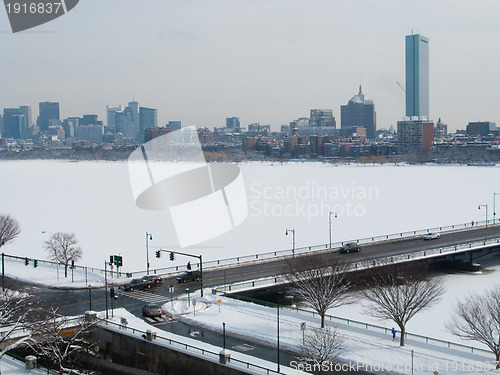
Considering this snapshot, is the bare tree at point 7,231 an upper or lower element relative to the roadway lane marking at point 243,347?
upper

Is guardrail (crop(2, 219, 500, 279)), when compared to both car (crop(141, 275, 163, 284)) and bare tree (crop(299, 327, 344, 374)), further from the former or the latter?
bare tree (crop(299, 327, 344, 374))

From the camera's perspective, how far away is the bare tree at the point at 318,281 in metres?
26.4

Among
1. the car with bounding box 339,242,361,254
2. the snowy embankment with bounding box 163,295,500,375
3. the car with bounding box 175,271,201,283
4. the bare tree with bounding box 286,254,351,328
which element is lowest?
the snowy embankment with bounding box 163,295,500,375

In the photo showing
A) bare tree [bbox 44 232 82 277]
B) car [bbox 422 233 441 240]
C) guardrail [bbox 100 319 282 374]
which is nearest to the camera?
guardrail [bbox 100 319 282 374]

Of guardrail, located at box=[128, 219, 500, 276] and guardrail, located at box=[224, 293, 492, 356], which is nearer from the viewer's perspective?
guardrail, located at box=[224, 293, 492, 356]

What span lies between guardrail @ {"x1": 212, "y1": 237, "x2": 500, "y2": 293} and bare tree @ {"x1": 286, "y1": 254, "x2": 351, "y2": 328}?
3.71 feet

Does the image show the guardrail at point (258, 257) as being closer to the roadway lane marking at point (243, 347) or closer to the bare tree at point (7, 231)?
the bare tree at point (7, 231)

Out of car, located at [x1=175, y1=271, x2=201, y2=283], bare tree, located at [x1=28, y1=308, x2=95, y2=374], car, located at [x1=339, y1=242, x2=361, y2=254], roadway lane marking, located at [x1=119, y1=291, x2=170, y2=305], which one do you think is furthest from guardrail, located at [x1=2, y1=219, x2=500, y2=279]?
bare tree, located at [x1=28, y1=308, x2=95, y2=374]

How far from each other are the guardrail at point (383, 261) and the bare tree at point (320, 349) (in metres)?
8.63

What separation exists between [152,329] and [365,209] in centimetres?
4358

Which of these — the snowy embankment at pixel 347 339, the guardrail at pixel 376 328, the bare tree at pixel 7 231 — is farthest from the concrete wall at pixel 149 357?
the bare tree at pixel 7 231

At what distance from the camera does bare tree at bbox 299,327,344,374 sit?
2059 cm

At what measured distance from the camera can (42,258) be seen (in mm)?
42594

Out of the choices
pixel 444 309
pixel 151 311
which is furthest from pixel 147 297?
pixel 444 309
